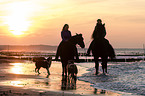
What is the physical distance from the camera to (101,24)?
712 inches

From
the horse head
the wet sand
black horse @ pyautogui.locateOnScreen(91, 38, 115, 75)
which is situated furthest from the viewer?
black horse @ pyautogui.locateOnScreen(91, 38, 115, 75)

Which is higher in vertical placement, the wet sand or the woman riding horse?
the woman riding horse

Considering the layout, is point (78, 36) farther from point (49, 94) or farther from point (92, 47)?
point (49, 94)

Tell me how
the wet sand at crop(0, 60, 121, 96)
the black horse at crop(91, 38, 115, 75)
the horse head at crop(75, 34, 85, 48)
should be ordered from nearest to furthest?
the wet sand at crop(0, 60, 121, 96) < the horse head at crop(75, 34, 85, 48) < the black horse at crop(91, 38, 115, 75)

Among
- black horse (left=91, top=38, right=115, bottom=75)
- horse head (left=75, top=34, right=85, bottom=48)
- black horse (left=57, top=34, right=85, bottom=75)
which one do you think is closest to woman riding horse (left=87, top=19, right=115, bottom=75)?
black horse (left=91, top=38, right=115, bottom=75)

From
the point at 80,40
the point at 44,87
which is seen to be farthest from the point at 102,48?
the point at 44,87

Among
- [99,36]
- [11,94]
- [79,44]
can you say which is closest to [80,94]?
[11,94]

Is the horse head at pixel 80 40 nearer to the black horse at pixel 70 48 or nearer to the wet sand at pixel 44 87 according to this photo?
the black horse at pixel 70 48

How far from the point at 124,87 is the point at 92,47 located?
609 cm

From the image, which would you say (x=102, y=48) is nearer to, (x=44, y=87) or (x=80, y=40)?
(x=80, y=40)

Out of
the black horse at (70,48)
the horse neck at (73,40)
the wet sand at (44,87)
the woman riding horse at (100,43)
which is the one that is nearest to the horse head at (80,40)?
the black horse at (70,48)

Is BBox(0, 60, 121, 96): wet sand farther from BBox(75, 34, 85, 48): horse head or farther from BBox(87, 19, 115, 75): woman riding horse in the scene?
BBox(87, 19, 115, 75): woman riding horse

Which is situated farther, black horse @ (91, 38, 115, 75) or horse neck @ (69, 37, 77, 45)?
black horse @ (91, 38, 115, 75)

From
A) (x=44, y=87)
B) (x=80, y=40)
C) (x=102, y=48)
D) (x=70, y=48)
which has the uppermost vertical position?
(x=80, y=40)
